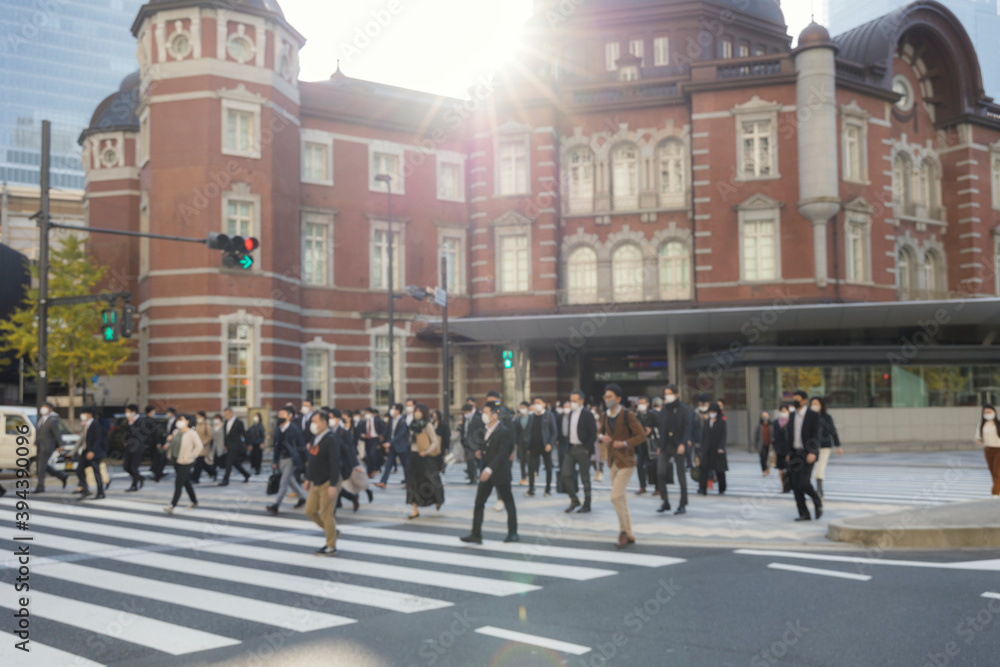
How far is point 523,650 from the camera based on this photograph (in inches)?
232

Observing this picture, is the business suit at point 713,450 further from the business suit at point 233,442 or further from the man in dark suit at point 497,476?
the business suit at point 233,442

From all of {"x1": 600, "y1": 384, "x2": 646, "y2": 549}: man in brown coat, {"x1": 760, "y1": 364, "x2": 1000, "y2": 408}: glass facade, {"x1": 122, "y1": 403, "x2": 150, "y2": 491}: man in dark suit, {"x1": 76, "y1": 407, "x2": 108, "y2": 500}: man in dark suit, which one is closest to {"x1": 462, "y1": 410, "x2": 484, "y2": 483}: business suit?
{"x1": 600, "y1": 384, "x2": 646, "y2": 549}: man in brown coat

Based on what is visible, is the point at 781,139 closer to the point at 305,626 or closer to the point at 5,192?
the point at 305,626

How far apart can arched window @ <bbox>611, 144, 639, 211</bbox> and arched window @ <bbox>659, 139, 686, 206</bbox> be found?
3.62 feet

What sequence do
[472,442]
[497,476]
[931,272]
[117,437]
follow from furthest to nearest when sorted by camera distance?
1. [931,272]
2. [117,437]
3. [472,442]
4. [497,476]

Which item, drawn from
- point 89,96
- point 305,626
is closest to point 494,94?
point 305,626

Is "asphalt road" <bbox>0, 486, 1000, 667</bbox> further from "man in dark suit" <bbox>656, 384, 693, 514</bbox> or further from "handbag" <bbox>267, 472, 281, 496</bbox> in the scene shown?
"handbag" <bbox>267, 472, 281, 496</bbox>

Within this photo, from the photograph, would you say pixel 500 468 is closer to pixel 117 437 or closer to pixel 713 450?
pixel 713 450

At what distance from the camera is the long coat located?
16.0 metres

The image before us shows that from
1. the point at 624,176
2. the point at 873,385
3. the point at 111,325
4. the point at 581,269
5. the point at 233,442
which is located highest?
the point at 624,176

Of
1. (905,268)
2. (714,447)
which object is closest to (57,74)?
(905,268)

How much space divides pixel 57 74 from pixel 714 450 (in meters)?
115

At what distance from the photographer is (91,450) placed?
16453 millimetres

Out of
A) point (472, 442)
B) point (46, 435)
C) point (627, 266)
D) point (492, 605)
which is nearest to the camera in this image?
point (492, 605)
